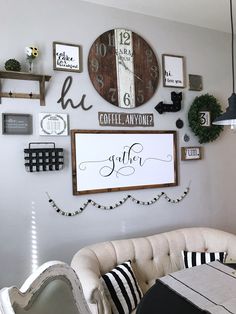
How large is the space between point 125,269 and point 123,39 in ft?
6.07

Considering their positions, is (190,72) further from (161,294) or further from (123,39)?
(161,294)

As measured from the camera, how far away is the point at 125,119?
248 cm

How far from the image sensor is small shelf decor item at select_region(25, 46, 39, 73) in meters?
2.06

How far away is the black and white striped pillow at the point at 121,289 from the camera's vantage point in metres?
1.82

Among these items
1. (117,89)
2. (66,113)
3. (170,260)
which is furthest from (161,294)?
(117,89)

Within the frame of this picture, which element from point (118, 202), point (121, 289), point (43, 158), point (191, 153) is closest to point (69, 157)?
point (43, 158)

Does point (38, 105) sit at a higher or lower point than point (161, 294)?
higher

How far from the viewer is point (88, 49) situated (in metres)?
2.36

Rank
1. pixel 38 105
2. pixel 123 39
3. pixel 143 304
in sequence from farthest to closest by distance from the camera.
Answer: pixel 123 39
pixel 38 105
pixel 143 304

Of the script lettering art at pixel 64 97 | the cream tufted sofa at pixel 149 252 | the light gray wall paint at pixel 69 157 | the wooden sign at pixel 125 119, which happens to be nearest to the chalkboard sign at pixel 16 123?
the light gray wall paint at pixel 69 157

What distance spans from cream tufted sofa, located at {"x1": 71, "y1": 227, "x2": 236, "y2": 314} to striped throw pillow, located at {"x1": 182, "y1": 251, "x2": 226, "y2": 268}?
0.19 feet

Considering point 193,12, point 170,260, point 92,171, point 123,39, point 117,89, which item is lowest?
point 170,260

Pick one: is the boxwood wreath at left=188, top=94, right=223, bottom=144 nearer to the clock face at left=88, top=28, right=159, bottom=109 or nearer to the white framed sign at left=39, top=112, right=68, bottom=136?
the clock face at left=88, top=28, right=159, bottom=109

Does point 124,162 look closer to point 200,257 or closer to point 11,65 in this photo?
point 200,257
